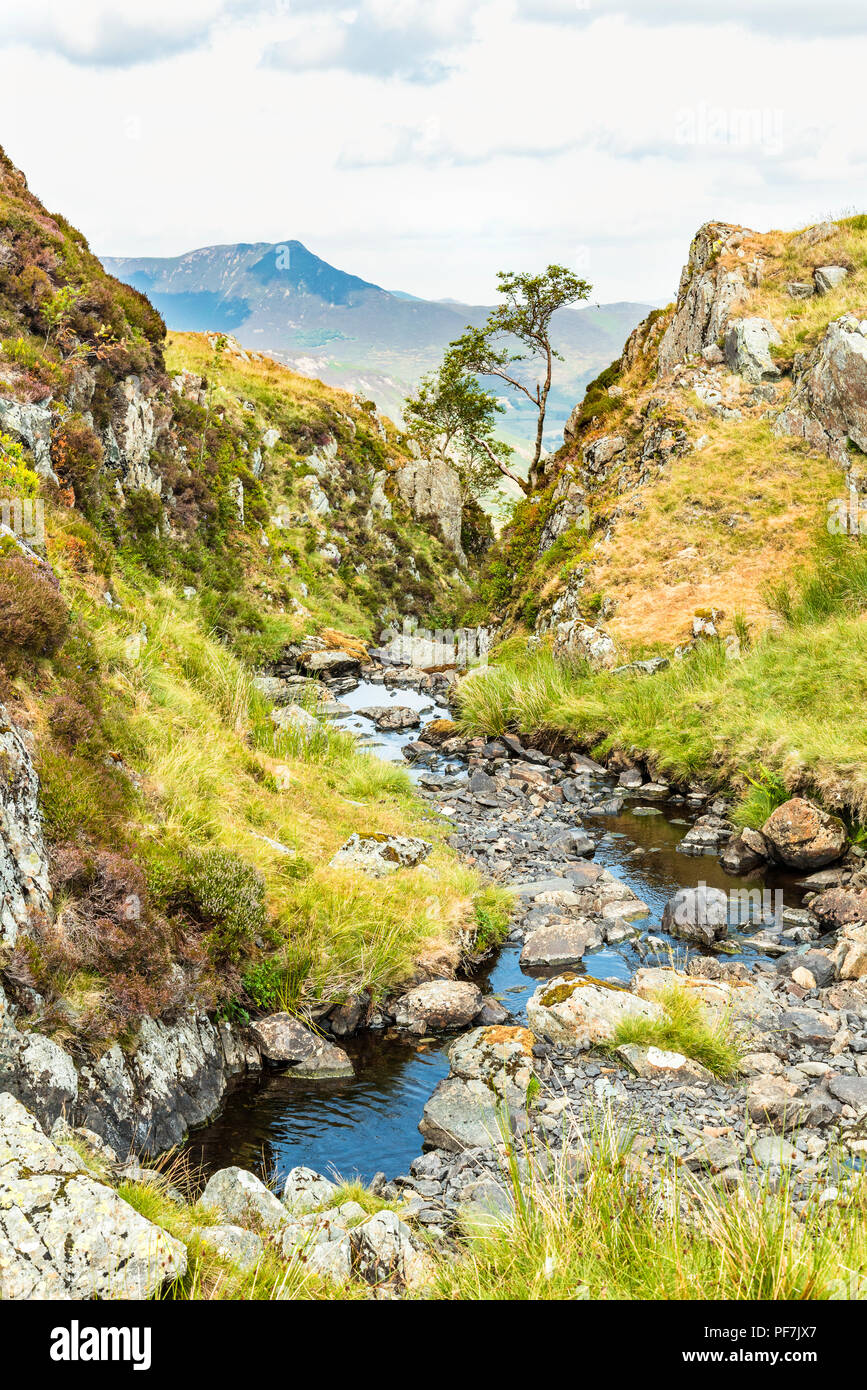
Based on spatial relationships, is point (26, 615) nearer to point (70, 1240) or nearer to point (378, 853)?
point (378, 853)

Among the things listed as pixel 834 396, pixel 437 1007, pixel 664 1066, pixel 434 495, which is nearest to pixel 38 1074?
pixel 437 1007

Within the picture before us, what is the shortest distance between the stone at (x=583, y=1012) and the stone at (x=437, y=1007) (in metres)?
0.72

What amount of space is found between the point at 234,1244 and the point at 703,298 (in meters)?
34.3

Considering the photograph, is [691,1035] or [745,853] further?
[745,853]

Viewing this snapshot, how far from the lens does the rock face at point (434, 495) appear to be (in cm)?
4747

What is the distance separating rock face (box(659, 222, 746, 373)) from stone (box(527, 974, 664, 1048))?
2854 cm

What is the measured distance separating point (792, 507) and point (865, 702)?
11.4 m

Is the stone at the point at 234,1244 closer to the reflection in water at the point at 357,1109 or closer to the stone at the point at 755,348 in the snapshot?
the reflection in water at the point at 357,1109

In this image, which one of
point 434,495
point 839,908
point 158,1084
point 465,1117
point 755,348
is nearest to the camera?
point 158,1084

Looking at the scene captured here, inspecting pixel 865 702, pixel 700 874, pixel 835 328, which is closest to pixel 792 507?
pixel 835 328

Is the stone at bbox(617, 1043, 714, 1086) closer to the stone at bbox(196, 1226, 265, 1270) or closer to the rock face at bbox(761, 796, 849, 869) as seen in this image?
the stone at bbox(196, 1226, 265, 1270)

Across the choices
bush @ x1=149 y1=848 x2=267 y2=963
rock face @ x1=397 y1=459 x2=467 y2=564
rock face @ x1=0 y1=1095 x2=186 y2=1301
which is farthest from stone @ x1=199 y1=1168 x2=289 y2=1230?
rock face @ x1=397 y1=459 x2=467 y2=564

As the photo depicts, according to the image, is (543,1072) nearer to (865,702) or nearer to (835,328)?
(865,702)

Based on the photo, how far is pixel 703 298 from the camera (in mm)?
32219
